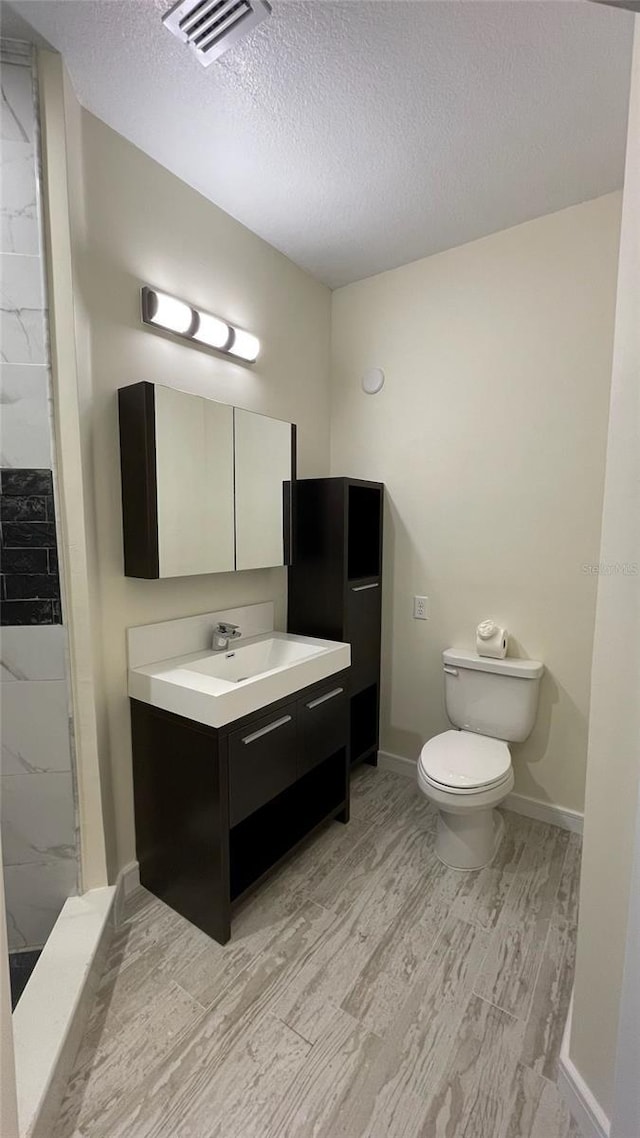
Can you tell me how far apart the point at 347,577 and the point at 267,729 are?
0.87 m

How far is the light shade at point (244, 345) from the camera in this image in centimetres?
203

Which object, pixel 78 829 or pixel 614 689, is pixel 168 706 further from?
pixel 614 689

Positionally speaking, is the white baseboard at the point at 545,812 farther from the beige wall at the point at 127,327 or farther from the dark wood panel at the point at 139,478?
the dark wood panel at the point at 139,478

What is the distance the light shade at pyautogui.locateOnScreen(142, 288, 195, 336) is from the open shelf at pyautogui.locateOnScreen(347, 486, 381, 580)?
106 cm

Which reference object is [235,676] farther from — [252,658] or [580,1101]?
[580,1101]

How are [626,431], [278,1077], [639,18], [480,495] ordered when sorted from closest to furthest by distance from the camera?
[639,18] < [626,431] < [278,1077] < [480,495]

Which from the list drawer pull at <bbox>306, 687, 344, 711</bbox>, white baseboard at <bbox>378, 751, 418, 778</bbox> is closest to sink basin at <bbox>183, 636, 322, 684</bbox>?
drawer pull at <bbox>306, 687, 344, 711</bbox>

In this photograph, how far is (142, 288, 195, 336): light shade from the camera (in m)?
1.70

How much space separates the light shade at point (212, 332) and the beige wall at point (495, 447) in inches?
34.1

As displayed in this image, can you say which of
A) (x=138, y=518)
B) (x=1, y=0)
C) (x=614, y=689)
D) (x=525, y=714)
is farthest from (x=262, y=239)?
(x=525, y=714)

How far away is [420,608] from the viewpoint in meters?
2.50

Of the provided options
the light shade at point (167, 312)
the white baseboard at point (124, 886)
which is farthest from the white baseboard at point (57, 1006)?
the light shade at point (167, 312)

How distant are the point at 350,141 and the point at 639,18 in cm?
102

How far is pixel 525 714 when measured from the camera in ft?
6.86
